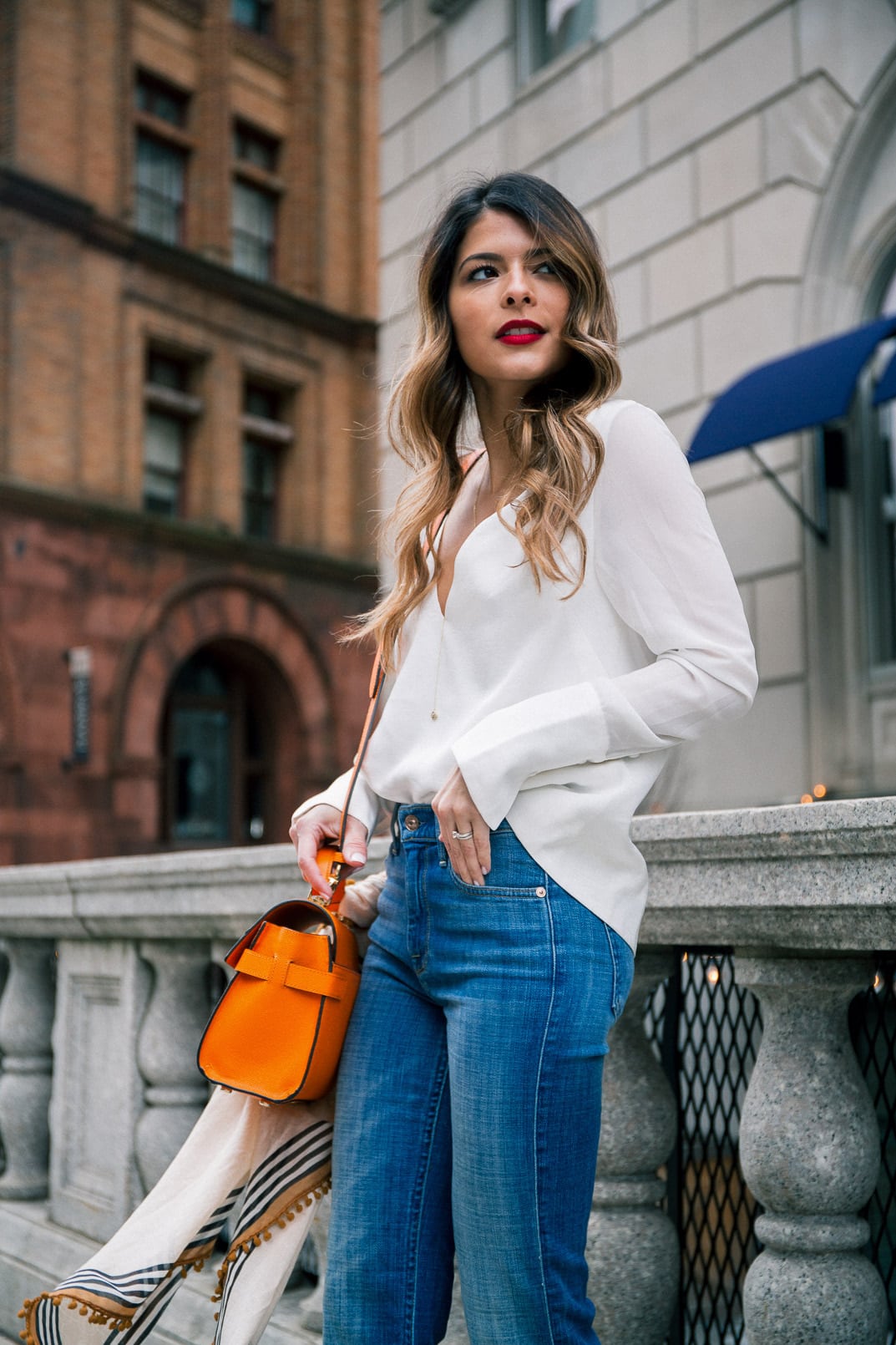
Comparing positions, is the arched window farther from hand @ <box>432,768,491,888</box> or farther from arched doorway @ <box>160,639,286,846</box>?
hand @ <box>432,768,491,888</box>

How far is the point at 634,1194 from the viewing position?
7.24 ft

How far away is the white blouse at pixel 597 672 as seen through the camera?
1572mm

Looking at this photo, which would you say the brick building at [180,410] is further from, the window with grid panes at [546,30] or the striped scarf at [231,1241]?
the striped scarf at [231,1241]

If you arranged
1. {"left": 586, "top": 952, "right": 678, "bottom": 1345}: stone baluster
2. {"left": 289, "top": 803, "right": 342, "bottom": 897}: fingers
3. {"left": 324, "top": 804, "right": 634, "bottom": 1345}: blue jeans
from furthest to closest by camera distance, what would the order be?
1. {"left": 586, "top": 952, "right": 678, "bottom": 1345}: stone baluster
2. {"left": 289, "top": 803, "right": 342, "bottom": 897}: fingers
3. {"left": 324, "top": 804, "right": 634, "bottom": 1345}: blue jeans

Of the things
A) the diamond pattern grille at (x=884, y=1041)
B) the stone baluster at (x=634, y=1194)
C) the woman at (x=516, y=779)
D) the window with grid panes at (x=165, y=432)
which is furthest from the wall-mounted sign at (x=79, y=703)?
the woman at (x=516, y=779)

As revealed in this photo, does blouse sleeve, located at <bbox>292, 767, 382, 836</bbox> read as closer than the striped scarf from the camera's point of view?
No

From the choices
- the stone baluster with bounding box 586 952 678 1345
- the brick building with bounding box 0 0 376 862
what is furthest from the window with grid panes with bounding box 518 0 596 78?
the brick building with bounding box 0 0 376 862

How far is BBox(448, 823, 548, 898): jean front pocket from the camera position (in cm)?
156

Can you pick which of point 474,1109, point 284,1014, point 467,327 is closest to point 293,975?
point 284,1014

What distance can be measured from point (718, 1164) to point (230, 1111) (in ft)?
3.38

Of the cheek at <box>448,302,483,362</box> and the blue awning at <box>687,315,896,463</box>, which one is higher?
the blue awning at <box>687,315,896,463</box>

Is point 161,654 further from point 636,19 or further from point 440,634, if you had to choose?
point 440,634

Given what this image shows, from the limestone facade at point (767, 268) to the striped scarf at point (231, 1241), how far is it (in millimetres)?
5017

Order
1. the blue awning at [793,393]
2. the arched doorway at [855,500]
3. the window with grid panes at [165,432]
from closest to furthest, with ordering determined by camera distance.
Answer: the blue awning at [793,393] < the arched doorway at [855,500] < the window with grid panes at [165,432]
